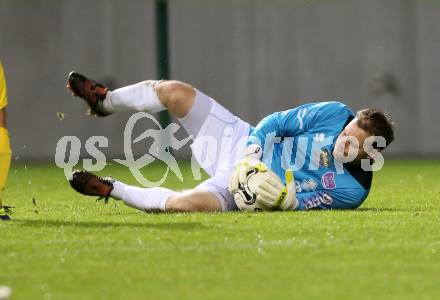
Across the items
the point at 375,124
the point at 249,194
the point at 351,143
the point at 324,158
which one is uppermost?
the point at 375,124

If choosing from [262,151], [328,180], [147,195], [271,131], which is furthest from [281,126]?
[147,195]

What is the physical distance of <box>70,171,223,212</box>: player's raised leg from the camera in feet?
24.5

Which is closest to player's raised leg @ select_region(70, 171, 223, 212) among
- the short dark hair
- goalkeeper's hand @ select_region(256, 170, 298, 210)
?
goalkeeper's hand @ select_region(256, 170, 298, 210)

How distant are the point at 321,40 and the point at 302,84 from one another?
72 cm

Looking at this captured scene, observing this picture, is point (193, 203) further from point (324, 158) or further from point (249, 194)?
point (324, 158)

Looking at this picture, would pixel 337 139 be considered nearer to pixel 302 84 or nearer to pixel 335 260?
pixel 335 260

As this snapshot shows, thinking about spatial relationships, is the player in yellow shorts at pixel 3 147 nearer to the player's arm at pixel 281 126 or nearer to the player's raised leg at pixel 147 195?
the player's raised leg at pixel 147 195

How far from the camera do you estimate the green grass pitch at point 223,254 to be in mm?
4802

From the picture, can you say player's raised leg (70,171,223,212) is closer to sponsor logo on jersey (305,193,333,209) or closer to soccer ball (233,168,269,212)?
soccer ball (233,168,269,212)

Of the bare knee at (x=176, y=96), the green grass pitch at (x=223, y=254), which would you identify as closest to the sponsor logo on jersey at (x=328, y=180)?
the green grass pitch at (x=223, y=254)

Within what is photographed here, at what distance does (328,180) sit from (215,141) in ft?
2.62

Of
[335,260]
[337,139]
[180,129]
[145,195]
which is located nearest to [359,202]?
[337,139]

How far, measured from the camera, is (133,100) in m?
7.44

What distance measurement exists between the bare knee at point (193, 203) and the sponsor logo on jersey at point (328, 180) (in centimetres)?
71
